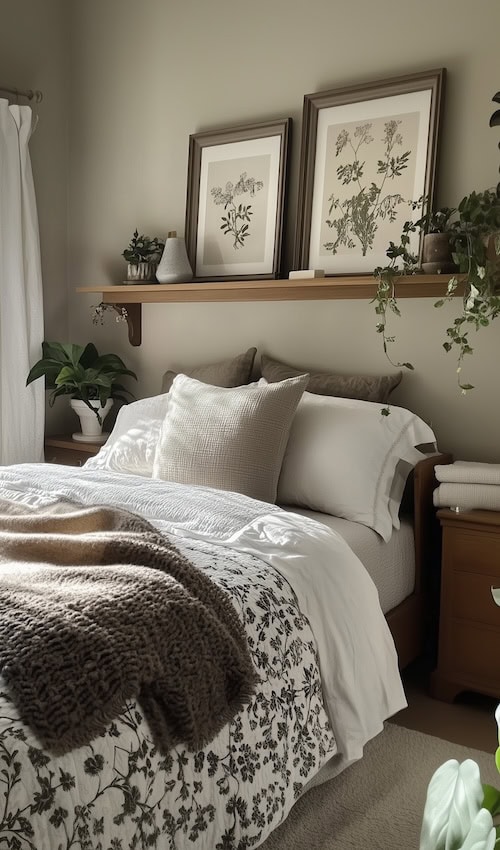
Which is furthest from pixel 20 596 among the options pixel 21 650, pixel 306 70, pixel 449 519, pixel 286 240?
pixel 306 70

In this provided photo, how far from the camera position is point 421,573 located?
2.67m

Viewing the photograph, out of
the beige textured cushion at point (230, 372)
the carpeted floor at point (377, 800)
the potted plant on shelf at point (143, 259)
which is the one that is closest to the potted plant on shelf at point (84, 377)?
the potted plant on shelf at point (143, 259)

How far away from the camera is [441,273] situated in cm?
271

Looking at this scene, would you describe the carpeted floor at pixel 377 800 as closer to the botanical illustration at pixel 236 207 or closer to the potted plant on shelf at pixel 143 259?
the botanical illustration at pixel 236 207

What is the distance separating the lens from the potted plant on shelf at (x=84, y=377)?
361 cm

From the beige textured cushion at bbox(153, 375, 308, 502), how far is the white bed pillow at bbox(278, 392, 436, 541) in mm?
97

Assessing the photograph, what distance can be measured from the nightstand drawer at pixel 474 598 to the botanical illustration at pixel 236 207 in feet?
5.33

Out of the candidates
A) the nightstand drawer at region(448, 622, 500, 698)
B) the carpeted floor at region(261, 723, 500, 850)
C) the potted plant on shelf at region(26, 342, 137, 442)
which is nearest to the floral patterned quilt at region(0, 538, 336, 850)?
the carpeted floor at region(261, 723, 500, 850)

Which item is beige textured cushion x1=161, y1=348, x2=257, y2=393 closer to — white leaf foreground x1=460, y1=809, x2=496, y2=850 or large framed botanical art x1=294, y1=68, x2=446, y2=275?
large framed botanical art x1=294, y1=68, x2=446, y2=275

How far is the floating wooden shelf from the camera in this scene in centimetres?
286

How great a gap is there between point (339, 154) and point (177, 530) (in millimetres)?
1666

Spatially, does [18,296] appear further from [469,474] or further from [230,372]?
[469,474]

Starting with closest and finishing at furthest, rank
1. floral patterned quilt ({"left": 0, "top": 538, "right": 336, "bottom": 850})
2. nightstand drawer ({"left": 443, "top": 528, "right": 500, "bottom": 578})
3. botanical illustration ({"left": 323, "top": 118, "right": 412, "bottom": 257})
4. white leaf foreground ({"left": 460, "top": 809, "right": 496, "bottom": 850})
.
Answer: white leaf foreground ({"left": 460, "top": 809, "right": 496, "bottom": 850}), floral patterned quilt ({"left": 0, "top": 538, "right": 336, "bottom": 850}), nightstand drawer ({"left": 443, "top": 528, "right": 500, "bottom": 578}), botanical illustration ({"left": 323, "top": 118, "right": 412, "bottom": 257})

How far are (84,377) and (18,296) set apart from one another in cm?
47
